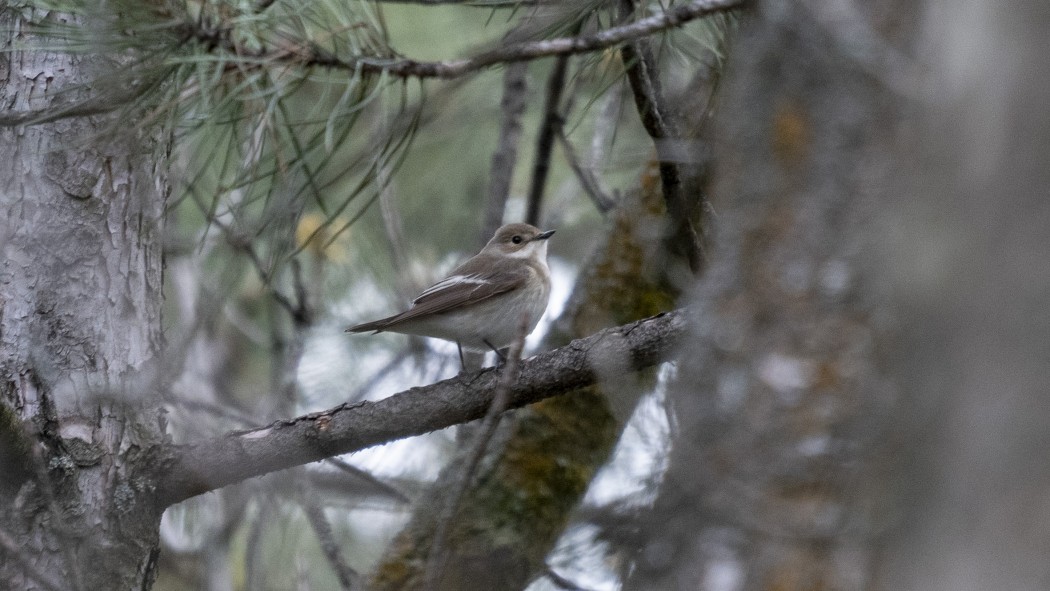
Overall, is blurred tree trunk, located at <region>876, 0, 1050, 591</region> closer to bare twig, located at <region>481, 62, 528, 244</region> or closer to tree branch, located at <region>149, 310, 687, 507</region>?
tree branch, located at <region>149, 310, 687, 507</region>

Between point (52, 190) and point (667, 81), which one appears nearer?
point (52, 190)

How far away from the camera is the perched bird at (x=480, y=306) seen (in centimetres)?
468

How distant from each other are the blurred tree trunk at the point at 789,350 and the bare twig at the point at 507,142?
3784 millimetres

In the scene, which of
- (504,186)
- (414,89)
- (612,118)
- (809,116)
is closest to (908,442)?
(809,116)

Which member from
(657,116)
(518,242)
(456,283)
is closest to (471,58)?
(657,116)

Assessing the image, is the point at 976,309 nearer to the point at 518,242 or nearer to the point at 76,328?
the point at 76,328

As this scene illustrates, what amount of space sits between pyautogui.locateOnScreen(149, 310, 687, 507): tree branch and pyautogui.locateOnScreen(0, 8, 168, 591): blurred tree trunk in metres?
0.15

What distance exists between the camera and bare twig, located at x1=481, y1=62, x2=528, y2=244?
5.50m

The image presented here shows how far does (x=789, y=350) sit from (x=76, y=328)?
222cm

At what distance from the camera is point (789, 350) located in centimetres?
162

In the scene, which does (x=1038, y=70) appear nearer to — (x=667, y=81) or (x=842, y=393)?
(x=842, y=393)

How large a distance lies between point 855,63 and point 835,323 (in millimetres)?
426

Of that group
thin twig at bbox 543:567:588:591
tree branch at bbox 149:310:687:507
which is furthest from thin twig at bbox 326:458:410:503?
thin twig at bbox 543:567:588:591

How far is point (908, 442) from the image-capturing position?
1.50m
